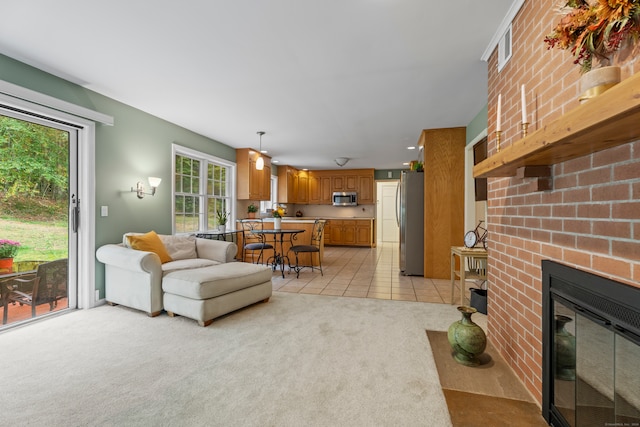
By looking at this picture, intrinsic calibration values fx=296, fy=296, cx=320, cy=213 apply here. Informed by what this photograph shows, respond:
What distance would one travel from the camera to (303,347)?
229 cm

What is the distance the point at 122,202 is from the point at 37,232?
34.0 inches

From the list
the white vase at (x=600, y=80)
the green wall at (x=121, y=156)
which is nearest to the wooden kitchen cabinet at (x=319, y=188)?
the green wall at (x=121, y=156)

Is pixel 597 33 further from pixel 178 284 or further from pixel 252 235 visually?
pixel 252 235

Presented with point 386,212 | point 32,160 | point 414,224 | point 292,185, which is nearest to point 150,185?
point 32,160

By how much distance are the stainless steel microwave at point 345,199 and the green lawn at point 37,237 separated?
6562 mm

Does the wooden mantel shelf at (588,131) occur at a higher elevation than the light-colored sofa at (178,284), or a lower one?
higher

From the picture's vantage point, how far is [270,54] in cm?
253

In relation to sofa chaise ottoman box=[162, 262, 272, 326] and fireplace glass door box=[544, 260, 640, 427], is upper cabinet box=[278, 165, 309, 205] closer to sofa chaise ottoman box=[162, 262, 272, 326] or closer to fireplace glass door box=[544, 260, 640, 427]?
sofa chaise ottoman box=[162, 262, 272, 326]

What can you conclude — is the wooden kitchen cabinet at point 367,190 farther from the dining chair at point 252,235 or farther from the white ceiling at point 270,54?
the white ceiling at point 270,54

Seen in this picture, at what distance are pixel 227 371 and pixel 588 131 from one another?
218cm

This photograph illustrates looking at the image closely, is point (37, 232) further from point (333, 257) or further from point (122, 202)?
point (333, 257)

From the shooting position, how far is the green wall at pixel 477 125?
3684 mm

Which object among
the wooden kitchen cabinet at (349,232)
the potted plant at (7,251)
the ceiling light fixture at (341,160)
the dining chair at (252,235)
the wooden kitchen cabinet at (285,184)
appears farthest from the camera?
the wooden kitchen cabinet at (349,232)

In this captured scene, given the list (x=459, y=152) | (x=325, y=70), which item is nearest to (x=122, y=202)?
(x=325, y=70)
